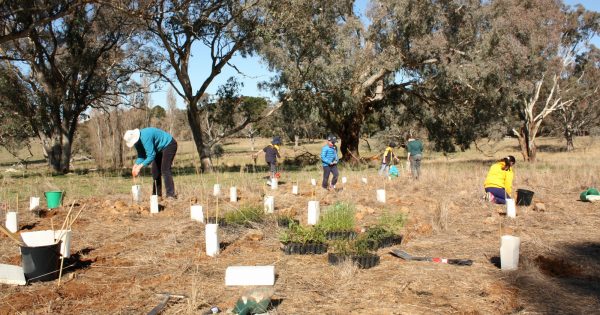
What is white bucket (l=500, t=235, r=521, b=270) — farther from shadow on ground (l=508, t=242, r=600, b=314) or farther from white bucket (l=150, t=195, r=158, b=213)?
white bucket (l=150, t=195, r=158, b=213)

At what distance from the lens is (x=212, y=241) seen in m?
5.94

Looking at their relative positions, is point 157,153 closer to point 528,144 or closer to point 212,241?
point 212,241

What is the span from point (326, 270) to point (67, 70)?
860 inches

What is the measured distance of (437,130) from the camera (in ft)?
93.2

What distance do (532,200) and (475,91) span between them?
47.4ft

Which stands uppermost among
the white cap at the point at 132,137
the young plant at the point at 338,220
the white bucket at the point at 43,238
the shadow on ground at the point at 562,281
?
the white cap at the point at 132,137

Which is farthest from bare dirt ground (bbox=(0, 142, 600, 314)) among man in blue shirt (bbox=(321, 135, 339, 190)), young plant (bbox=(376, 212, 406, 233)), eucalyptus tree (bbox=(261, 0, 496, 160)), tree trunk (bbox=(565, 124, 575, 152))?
tree trunk (bbox=(565, 124, 575, 152))

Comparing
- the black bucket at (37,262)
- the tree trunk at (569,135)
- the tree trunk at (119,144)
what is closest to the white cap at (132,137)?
the black bucket at (37,262)

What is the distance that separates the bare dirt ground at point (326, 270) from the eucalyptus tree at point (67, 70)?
14943 mm

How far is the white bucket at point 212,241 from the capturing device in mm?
5922

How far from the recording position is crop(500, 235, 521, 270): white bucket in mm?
5277

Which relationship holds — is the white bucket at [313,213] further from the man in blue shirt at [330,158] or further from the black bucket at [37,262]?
the man in blue shirt at [330,158]

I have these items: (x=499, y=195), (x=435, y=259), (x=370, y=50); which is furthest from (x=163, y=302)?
(x=370, y=50)

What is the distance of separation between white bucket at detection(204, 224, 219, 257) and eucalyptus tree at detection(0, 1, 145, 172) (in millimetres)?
17477
